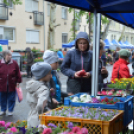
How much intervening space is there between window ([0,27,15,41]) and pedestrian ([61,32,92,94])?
76.7 ft

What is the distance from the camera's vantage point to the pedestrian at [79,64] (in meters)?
4.45

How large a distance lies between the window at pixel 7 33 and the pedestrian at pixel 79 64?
76.7 feet

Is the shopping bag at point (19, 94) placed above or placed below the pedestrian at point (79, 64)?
below

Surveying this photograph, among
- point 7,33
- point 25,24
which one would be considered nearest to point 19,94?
point 7,33

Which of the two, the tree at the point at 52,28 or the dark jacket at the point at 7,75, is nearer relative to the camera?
the dark jacket at the point at 7,75

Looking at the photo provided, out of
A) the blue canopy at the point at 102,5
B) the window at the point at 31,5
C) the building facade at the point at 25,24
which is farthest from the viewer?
the window at the point at 31,5

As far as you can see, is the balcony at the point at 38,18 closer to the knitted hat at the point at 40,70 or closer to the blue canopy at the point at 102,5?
the blue canopy at the point at 102,5

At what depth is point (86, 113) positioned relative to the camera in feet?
9.64

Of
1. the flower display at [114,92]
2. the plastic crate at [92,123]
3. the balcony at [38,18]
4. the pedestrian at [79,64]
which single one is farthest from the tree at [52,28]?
the plastic crate at [92,123]

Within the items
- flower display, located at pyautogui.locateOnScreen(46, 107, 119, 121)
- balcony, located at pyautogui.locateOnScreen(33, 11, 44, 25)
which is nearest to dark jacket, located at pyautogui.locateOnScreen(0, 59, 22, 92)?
flower display, located at pyautogui.locateOnScreen(46, 107, 119, 121)

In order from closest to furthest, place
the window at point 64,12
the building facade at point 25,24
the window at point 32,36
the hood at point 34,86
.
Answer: the hood at point 34,86
the building facade at point 25,24
the window at point 32,36
the window at point 64,12

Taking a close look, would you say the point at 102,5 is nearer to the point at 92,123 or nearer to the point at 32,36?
the point at 92,123

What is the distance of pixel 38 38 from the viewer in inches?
1219

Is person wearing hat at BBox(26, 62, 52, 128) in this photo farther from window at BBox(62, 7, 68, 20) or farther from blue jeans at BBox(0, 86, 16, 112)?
window at BBox(62, 7, 68, 20)
